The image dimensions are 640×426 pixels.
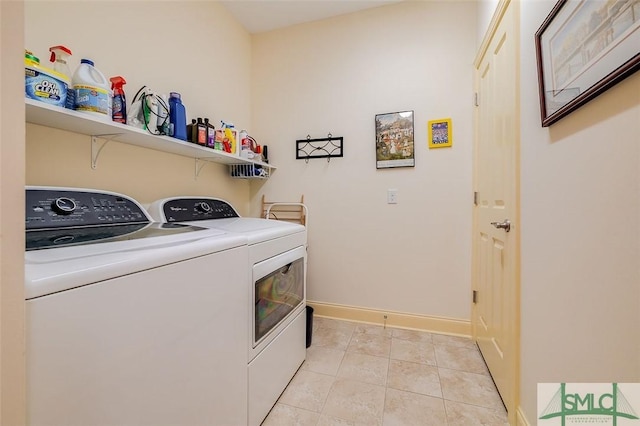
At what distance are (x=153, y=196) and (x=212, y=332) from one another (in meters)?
1.13

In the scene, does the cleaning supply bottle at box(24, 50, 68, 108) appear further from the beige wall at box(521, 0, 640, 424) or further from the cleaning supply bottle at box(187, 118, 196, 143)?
the beige wall at box(521, 0, 640, 424)

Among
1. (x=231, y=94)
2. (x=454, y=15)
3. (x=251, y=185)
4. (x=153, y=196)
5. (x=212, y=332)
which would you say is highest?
(x=454, y=15)

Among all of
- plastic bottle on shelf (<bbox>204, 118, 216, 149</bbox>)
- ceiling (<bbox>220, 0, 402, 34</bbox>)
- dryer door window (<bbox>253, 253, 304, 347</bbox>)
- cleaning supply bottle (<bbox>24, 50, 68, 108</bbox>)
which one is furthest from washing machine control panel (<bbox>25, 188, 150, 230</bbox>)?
ceiling (<bbox>220, 0, 402, 34</bbox>)

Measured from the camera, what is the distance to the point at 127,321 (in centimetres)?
64

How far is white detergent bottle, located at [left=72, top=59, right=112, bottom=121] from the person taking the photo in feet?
3.45

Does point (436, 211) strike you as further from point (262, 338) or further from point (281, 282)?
point (262, 338)

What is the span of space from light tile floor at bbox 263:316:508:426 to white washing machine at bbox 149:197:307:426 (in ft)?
0.47

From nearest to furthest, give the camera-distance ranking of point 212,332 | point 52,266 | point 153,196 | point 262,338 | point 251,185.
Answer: point 52,266 → point 212,332 → point 262,338 → point 153,196 → point 251,185

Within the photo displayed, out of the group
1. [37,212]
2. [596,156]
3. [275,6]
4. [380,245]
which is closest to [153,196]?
[37,212]

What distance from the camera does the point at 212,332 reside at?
921mm

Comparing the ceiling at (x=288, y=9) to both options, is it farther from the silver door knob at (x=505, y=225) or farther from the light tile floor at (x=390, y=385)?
the light tile floor at (x=390, y=385)

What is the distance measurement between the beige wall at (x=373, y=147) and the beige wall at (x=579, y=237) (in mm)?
935

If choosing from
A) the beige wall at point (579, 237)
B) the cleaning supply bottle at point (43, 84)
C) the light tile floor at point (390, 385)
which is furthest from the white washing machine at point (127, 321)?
the beige wall at point (579, 237)

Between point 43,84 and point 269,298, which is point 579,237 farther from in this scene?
point 43,84
